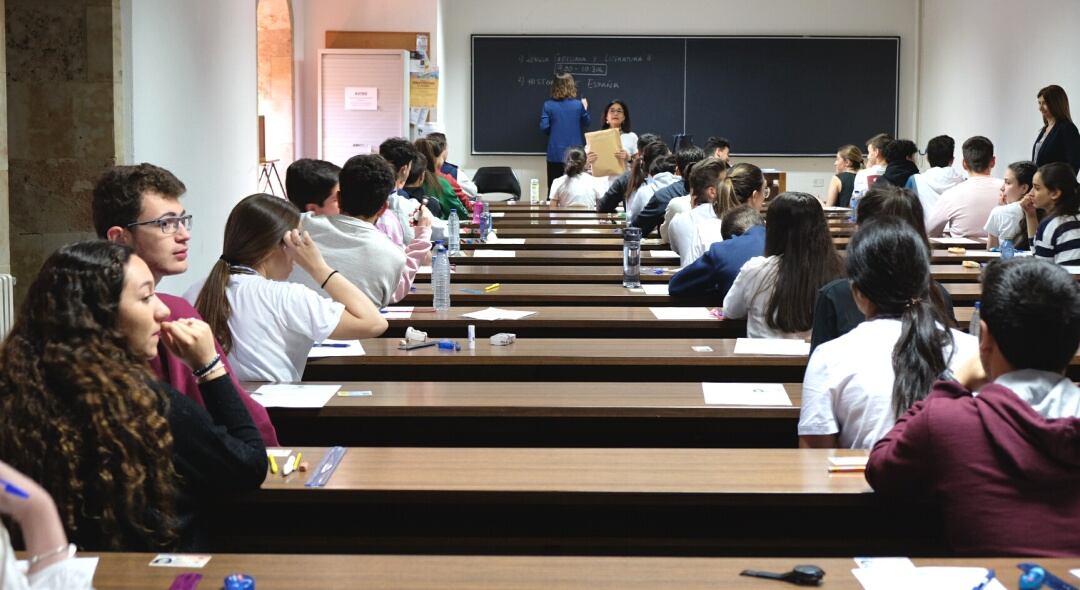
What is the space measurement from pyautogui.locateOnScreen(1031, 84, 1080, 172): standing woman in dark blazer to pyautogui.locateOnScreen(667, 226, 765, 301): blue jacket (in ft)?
14.0

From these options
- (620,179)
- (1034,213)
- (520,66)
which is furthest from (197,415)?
(520,66)

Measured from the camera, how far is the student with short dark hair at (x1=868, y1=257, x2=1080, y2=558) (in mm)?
1880

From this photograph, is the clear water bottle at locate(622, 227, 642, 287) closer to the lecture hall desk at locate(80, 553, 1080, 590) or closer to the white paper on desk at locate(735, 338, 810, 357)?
the white paper on desk at locate(735, 338, 810, 357)

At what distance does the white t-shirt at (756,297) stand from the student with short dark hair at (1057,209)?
Answer: 254 centimetres

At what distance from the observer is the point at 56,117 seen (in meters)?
5.59

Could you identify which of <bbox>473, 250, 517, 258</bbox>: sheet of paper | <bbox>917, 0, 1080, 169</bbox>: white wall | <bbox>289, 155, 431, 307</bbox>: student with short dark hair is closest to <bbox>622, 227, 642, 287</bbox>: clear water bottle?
<bbox>289, 155, 431, 307</bbox>: student with short dark hair

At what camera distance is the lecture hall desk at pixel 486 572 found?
1657 mm

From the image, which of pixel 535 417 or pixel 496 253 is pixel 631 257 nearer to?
pixel 496 253

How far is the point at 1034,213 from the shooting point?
21.6 ft

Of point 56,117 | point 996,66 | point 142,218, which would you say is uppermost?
point 996,66

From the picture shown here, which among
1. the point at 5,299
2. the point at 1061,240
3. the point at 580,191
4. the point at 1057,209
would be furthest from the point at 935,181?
the point at 5,299

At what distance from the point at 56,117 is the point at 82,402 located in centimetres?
418

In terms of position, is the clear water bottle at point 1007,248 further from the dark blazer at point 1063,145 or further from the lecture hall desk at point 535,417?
the lecture hall desk at point 535,417

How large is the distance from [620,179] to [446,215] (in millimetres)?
2341
